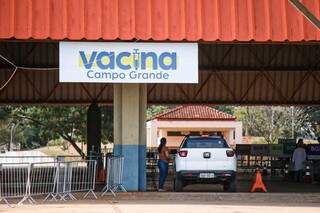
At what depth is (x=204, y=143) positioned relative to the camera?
19984 mm

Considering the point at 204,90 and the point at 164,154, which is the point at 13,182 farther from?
the point at 204,90

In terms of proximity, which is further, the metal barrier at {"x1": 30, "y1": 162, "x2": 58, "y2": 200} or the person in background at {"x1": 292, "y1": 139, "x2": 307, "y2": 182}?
the person in background at {"x1": 292, "y1": 139, "x2": 307, "y2": 182}

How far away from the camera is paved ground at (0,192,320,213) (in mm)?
15406

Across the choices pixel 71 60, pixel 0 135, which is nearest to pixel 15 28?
pixel 71 60

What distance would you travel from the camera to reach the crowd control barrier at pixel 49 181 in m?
17.1

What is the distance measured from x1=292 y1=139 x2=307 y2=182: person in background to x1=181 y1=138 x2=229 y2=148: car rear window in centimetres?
722

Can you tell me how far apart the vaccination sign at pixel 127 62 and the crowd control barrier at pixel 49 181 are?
2.50 m

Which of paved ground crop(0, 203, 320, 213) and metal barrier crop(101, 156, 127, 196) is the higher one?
metal barrier crop(101, 156, 127, 196)

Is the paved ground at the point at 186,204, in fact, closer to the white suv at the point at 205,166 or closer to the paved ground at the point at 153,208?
the paved ground at the point at 153,208

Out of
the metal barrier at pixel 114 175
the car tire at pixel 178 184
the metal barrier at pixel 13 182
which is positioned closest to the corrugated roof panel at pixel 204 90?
the metal barrier at pixel 13 182

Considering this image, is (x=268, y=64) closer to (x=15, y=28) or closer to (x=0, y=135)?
(x=15, y=28)

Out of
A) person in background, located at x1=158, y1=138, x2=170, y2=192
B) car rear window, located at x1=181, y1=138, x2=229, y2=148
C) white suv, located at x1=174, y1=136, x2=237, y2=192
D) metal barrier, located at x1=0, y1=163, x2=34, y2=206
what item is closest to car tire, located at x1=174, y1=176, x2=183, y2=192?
white suv, located at x1=174, y1=136, x2=237, y2=192

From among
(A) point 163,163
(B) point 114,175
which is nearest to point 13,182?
(B) point 114,175

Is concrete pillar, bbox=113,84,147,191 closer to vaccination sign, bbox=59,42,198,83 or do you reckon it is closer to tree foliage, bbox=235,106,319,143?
vaccination sign, bbox=59,42,198,83
